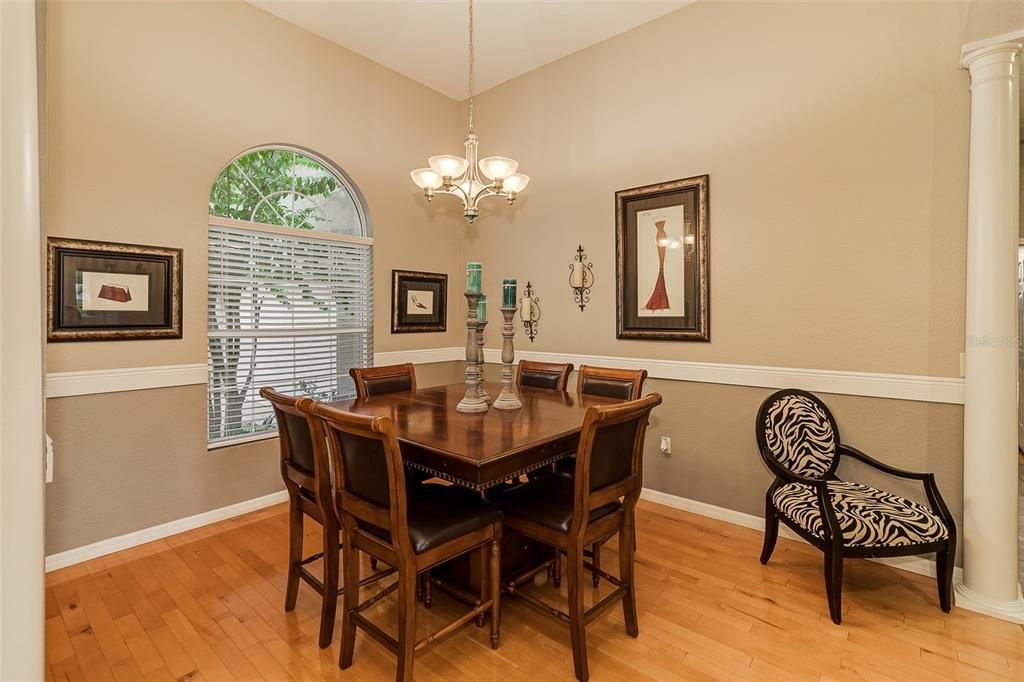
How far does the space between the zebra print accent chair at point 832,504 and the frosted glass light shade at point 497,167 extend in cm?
→ 202

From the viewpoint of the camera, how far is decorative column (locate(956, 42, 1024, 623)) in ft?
7.39

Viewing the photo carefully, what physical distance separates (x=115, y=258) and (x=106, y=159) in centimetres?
55

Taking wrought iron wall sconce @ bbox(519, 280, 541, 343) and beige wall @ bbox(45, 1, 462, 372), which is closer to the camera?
beige wall @ bbox(45, 1, 462, 372)

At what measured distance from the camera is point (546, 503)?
2.10 meters

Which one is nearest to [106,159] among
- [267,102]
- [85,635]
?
[267,102]

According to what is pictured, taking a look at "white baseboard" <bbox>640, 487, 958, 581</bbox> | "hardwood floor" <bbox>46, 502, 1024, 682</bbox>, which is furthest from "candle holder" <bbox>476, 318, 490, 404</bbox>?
"white baseboard" <bbox>640, 487, 958, 581</bbox>

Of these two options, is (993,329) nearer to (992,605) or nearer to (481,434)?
(992,605)

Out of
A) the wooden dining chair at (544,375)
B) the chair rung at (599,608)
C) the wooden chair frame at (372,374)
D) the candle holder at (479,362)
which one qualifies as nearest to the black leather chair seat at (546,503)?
the chair rung at (599,608)

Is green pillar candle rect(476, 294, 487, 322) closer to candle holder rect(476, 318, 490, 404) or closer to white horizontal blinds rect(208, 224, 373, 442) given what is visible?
candle holder rect(476, 318, 490, 404)

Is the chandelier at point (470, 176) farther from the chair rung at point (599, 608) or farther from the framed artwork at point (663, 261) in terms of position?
the chair rung at point (599, 608)

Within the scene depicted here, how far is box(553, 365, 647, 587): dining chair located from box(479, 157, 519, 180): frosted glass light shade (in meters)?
1.28

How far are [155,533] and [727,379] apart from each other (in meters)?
3.70

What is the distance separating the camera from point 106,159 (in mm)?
2822

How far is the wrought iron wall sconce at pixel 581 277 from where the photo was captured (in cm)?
400
